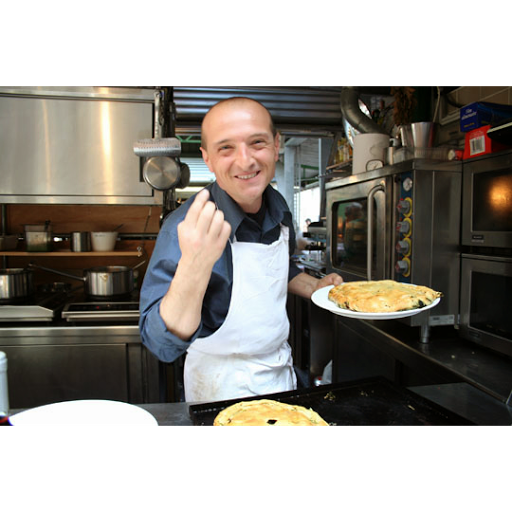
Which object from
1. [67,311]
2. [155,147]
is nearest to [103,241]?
[67,311]

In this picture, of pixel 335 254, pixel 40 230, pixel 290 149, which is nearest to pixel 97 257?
pixel 40 230

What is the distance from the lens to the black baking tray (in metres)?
1.09

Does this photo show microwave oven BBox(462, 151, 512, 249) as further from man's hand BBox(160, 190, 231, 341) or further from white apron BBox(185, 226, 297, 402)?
man's hand BBox(160, 190, 231, 341)

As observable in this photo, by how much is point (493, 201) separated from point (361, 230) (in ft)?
3.11

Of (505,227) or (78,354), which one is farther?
(78,354)

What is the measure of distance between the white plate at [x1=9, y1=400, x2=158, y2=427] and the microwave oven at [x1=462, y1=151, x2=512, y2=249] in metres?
1.60

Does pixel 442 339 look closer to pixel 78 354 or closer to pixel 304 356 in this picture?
pixel 78 354

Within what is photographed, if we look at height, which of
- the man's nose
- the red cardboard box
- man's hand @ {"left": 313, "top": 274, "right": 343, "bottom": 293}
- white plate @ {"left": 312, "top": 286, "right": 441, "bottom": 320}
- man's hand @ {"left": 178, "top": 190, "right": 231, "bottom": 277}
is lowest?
white plate @ {"left": 312, "top": 286, "right": 441, "bottom": 320}

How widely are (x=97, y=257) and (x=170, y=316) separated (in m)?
2.61

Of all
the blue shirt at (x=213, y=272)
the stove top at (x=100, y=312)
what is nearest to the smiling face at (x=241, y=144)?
the blue shirt at (x=213, y=272)

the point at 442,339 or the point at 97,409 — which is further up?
the point at 97,409

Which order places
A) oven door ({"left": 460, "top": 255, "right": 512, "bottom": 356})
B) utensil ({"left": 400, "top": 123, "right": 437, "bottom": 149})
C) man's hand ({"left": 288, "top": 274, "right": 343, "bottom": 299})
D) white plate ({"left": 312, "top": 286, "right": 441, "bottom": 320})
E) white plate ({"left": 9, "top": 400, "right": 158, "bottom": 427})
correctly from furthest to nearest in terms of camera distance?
1. utensil ({"left": 400, "top": 123, "right": 437, "bottom": 149})
2. man's hand ({"left": 288, "top": 274, "right": 343, "bottom": 299})
3. oven door ({"left": 460, "top": 255, "right": 512, "bottom": 356})
4. white plate ({"left": 312, "top": 286, "right": 441, "bottom": 320})
5. white plate ({"left": 9, "top": 400, "right": 158, "bottom": 427})

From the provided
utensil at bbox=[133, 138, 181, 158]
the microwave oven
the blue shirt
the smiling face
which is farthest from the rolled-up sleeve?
utensil at bbox=[133, 138, 181, 158]

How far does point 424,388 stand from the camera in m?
1.46
